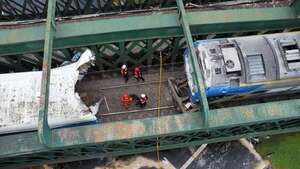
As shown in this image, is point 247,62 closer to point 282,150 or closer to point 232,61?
point 232,61

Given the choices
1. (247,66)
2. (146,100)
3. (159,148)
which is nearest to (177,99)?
(146,100)

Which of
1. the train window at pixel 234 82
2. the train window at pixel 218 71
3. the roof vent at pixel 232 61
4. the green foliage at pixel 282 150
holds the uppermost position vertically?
the roof vent at pixel 232 61

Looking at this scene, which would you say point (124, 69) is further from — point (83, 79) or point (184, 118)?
point (184, 118)

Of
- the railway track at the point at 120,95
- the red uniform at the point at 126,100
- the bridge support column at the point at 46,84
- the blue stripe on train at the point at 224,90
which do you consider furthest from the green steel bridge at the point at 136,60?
the blue stripe on train at the point at 224,90

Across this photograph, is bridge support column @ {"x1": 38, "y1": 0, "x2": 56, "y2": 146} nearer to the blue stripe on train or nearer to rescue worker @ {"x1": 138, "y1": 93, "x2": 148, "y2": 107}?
rescue worker @ {"x1": 138, "y1": 93, "x2": 148, "y2": 107}

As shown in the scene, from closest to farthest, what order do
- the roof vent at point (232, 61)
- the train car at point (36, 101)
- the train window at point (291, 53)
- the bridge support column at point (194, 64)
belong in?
the bridge support column at point (194, 64)
the train car at point (36, 101)
the roof vent at point (232, 61)
the train window at point (291, 53)

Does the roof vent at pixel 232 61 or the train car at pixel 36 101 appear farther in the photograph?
A: the roof vent at pixel 232 61

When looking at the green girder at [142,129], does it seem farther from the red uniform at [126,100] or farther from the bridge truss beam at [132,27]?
the red uniform at [126,100]

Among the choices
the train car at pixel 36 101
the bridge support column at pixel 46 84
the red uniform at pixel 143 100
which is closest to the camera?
the bridge support column at pixel 46 84
